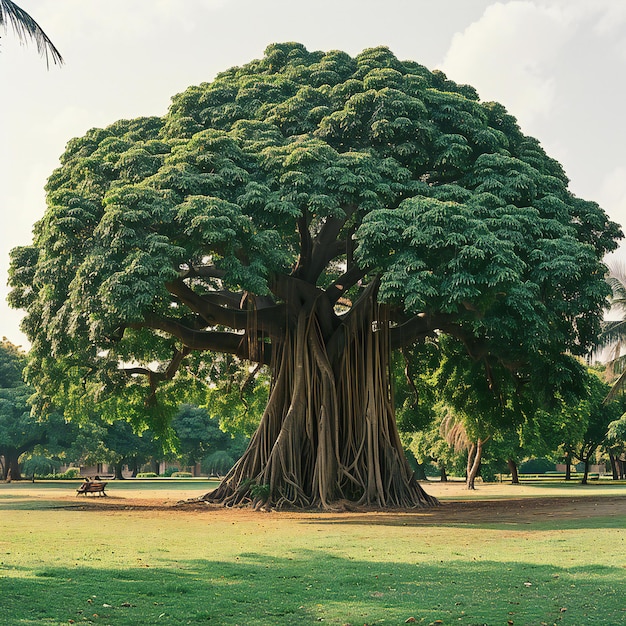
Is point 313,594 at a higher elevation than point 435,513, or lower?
lower

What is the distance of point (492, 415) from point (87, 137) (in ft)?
46.4

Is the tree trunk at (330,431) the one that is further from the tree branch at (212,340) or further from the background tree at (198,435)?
the background tree at (198,435)

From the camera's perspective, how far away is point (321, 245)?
21578 millimetres

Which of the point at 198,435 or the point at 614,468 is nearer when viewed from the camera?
the point at 614,468

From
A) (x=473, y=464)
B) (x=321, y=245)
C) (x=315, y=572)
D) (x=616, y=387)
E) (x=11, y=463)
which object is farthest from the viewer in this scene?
(x=11, y=463)

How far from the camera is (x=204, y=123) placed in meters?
21.1

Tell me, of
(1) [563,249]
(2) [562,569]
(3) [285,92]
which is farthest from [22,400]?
(2) [562,569]

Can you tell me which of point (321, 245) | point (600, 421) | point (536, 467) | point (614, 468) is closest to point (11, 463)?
point (600, 421)

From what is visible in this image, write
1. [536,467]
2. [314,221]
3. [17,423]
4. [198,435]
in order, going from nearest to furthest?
[314,221] → [17,423] → [198,435] → [536,467]

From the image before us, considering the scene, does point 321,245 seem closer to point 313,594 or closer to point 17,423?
point 313,594

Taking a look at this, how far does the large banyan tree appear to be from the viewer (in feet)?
54.6

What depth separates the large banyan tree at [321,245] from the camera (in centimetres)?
1666

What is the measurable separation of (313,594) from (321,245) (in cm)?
1474

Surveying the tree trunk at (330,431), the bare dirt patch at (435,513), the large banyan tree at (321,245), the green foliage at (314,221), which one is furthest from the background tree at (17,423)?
the tree trunk at (330,431)
